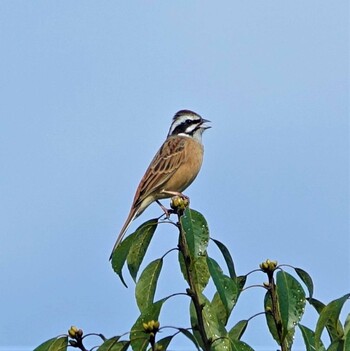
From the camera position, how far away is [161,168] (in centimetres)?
945

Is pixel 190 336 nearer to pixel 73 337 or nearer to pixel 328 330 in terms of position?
pixel 73 337

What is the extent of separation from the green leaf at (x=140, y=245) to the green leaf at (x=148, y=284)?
13 centimetres

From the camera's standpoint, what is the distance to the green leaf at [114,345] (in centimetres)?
400

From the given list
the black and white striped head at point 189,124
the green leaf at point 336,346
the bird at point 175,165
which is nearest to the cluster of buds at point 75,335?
the green leaf at point 336,346

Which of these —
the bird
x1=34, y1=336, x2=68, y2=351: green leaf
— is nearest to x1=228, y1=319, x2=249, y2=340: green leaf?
x1=34, y1=336, x2=68, y2=351: green leaf

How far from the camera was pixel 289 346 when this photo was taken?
4.45 metres

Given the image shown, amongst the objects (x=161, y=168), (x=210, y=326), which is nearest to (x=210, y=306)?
(x=210, y=326)

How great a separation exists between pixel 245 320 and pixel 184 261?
479mm

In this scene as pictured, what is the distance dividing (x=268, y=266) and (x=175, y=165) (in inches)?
211

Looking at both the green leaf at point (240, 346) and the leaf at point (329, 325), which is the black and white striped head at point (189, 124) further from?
the green leaf at point (240, 346)

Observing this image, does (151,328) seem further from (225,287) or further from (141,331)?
(225,287)

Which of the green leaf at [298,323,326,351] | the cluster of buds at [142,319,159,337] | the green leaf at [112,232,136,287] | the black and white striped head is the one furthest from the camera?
the black and white striped head

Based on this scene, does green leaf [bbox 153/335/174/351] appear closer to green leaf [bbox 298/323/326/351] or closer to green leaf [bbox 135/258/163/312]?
green leaf [bbox 135/258/163/312]

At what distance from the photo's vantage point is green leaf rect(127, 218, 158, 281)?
15.5 ft
